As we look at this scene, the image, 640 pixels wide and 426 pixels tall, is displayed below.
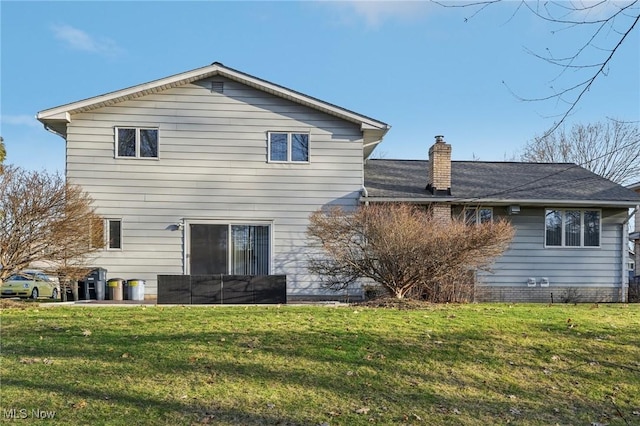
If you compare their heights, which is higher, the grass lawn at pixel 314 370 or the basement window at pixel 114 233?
the basement window at pixel 114 233

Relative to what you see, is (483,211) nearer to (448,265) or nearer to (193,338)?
(448,265)

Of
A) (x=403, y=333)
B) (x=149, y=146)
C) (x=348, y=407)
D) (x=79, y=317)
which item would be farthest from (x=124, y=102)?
(x=348, y=407)

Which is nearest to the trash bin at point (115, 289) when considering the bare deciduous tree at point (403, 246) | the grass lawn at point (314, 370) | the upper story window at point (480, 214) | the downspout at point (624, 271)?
the grass lawn at point (314, 370)

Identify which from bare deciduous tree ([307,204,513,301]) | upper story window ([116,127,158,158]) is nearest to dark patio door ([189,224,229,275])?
upper story window ([116,127,158,158])

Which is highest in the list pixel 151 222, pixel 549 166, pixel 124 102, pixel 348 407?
pixel 124 102

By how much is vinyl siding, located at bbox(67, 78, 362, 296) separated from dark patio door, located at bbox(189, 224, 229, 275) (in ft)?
0.98

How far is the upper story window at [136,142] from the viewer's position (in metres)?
14.8

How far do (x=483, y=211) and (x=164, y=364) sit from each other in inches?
491

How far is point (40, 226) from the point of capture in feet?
36.8

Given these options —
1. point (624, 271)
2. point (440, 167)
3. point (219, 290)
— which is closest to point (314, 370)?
point (219, 290)

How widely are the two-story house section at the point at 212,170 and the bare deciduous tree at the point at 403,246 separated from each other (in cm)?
258

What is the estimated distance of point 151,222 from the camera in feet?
48.1
